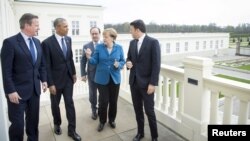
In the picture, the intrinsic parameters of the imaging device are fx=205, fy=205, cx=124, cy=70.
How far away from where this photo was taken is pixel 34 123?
2727 mm

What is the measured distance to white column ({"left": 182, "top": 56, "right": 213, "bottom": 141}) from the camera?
2725 mm

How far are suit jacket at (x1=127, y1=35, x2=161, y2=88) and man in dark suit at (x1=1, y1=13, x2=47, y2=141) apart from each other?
1.29 meters

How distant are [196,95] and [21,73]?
230 cm

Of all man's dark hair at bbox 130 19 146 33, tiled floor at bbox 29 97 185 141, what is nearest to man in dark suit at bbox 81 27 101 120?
tiled floor at bbox 29 97 185 141

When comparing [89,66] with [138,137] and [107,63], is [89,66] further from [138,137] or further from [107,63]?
[138,137]

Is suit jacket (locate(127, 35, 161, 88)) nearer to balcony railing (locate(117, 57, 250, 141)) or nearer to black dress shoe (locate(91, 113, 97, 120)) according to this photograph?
balcony railing (locate(117, 57, 250, 141))

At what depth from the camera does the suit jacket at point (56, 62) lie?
9.58 feet

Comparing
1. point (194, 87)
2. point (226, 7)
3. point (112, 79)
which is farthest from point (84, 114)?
point (226, 7)

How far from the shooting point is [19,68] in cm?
241

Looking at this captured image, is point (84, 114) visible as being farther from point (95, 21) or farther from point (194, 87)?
point (95, 21)

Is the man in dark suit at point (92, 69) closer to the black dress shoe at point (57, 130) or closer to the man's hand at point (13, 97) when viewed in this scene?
the black dress shoe at point (57, 130)

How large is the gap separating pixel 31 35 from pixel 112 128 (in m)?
1.95

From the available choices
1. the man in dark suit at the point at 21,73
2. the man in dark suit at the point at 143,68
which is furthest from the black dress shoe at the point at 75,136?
the man in dark suit at the point at 143,68

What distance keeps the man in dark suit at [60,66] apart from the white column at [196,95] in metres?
1.70
